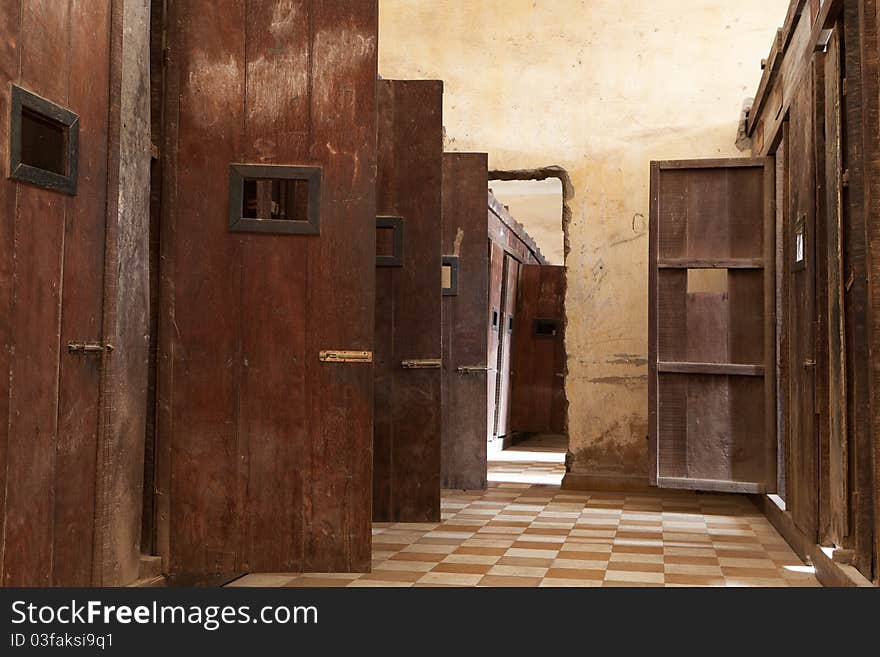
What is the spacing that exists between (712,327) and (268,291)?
3549mm

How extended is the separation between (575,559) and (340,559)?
1.20 metres

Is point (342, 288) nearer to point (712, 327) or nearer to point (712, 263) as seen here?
point (712, 263)

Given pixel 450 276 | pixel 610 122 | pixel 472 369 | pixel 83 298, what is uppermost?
pixel 610 122

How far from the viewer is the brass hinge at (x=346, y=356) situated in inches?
151

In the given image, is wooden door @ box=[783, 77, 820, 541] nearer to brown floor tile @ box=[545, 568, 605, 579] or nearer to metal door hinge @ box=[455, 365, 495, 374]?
brown floor tile @ box=[545, 568, 605, 579]

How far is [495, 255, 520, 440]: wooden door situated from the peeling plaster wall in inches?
122

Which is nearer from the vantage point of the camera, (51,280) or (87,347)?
(51,280)

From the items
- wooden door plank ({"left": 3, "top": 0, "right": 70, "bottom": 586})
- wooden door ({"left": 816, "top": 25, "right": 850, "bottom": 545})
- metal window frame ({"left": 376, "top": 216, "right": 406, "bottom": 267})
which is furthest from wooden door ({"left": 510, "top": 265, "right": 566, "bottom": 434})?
wooden door plank ({"left": 3, "top": 0, "right": 70, "bottom": 586})

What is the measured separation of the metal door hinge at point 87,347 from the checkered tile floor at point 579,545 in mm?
1128

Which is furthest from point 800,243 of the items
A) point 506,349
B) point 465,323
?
point 506,349

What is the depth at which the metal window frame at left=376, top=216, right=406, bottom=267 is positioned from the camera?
5.59m

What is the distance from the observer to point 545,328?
1176 cm

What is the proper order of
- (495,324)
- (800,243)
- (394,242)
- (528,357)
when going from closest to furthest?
(800,243), (394,242), (495,324), (528,357)
